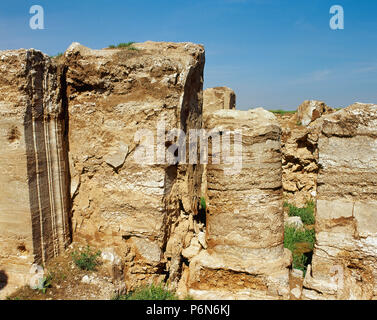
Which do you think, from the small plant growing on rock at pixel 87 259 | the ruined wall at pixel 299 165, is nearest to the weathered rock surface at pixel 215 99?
the ruined wall at pixel 299 165

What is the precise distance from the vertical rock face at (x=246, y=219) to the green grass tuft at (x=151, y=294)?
1.32ft

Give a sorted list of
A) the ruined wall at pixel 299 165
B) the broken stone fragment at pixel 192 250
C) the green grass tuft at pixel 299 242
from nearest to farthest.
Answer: the broken stone fragment at pixel 192 250
the green grass tuft at pixel 299 242
the ruined wall at pixel 299 165

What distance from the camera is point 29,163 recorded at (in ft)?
13.8

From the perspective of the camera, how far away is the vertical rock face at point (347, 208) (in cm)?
408

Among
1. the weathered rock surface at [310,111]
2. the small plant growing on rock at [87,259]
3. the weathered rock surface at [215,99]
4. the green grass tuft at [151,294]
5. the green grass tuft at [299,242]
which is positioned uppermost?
the weathered rock surface at [215,99]

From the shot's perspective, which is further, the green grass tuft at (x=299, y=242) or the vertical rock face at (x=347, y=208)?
the green grass tuft at (x=299, y=242)

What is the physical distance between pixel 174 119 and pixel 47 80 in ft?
6.27

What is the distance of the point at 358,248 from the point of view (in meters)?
4.26

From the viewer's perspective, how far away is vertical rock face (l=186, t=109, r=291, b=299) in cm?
450

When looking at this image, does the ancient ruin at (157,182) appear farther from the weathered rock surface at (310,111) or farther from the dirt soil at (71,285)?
the weathered rock surface at (310,111)

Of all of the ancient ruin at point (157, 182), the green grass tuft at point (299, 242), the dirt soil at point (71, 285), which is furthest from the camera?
the green grass tuft at point (299, 242)

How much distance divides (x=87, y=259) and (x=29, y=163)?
1637mm

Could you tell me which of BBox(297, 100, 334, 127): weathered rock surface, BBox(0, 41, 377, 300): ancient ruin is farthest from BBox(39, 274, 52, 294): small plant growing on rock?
BBox(297, 100, 334, 127): weathered rock surface

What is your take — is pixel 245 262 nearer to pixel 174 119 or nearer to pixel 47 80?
pixel 174 119
